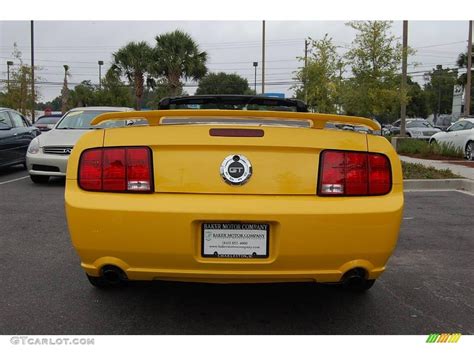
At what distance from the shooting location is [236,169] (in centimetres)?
269

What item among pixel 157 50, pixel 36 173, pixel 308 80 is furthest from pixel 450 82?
pixel 36 173

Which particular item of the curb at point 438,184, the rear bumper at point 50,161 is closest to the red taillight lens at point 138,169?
the rear bumper at point 50,161

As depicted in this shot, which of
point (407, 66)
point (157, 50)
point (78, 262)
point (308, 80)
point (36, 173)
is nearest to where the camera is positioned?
point (78, 262)

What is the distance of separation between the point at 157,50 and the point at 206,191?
29.0 metres

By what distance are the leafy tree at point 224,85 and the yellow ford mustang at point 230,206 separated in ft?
187

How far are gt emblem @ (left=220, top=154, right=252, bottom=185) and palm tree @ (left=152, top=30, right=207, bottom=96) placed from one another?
2803 centimetres

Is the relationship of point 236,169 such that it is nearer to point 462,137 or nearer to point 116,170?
point 116,170

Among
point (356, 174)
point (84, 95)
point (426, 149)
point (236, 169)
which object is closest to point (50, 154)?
point (236, 169)

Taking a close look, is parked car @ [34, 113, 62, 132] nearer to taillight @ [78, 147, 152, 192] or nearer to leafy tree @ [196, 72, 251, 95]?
taillight @ [78, 147, 152, 192]

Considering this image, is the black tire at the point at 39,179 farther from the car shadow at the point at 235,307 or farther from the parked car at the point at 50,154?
the car shadow at the point at 235,307

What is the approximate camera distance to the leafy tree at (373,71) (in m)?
13.0

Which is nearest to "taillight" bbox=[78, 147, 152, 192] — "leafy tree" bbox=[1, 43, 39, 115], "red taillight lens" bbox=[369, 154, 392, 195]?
"red taillight lens" bbox=[369, 154, 392, 195]

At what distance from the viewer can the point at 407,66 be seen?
1462 centimetres

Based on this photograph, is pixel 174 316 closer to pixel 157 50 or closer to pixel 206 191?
pixel 206 191
